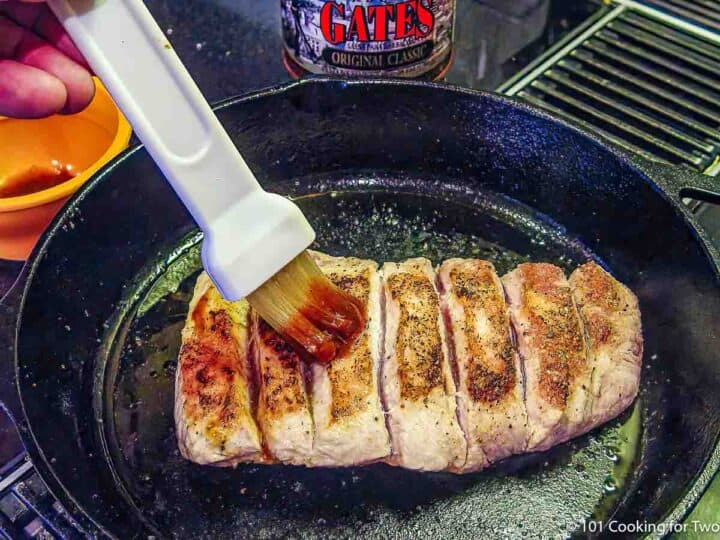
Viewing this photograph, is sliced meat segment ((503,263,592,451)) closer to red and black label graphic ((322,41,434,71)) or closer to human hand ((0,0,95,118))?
red and black label graphic ((322,41,434,71))

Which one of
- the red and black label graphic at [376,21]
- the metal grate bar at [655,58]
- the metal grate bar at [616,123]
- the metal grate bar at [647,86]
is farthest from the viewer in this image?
the metal grate bar at [655,58]

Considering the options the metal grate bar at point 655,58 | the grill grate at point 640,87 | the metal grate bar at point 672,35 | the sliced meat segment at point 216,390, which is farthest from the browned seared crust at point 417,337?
the metal grate bar at point 672,35

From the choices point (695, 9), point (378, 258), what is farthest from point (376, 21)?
point (695, 9)

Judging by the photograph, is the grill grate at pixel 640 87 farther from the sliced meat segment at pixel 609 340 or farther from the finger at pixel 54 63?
the finger at pixel 54 63

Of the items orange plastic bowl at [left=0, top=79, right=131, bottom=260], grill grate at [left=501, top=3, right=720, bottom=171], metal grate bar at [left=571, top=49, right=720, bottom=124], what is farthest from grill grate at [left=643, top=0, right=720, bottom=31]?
orange plastic bowl at [left=0, top=79, right=131, bottom=260]

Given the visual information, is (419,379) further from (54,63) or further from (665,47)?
(665,47)

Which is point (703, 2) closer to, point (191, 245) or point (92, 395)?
point (191, 245)
